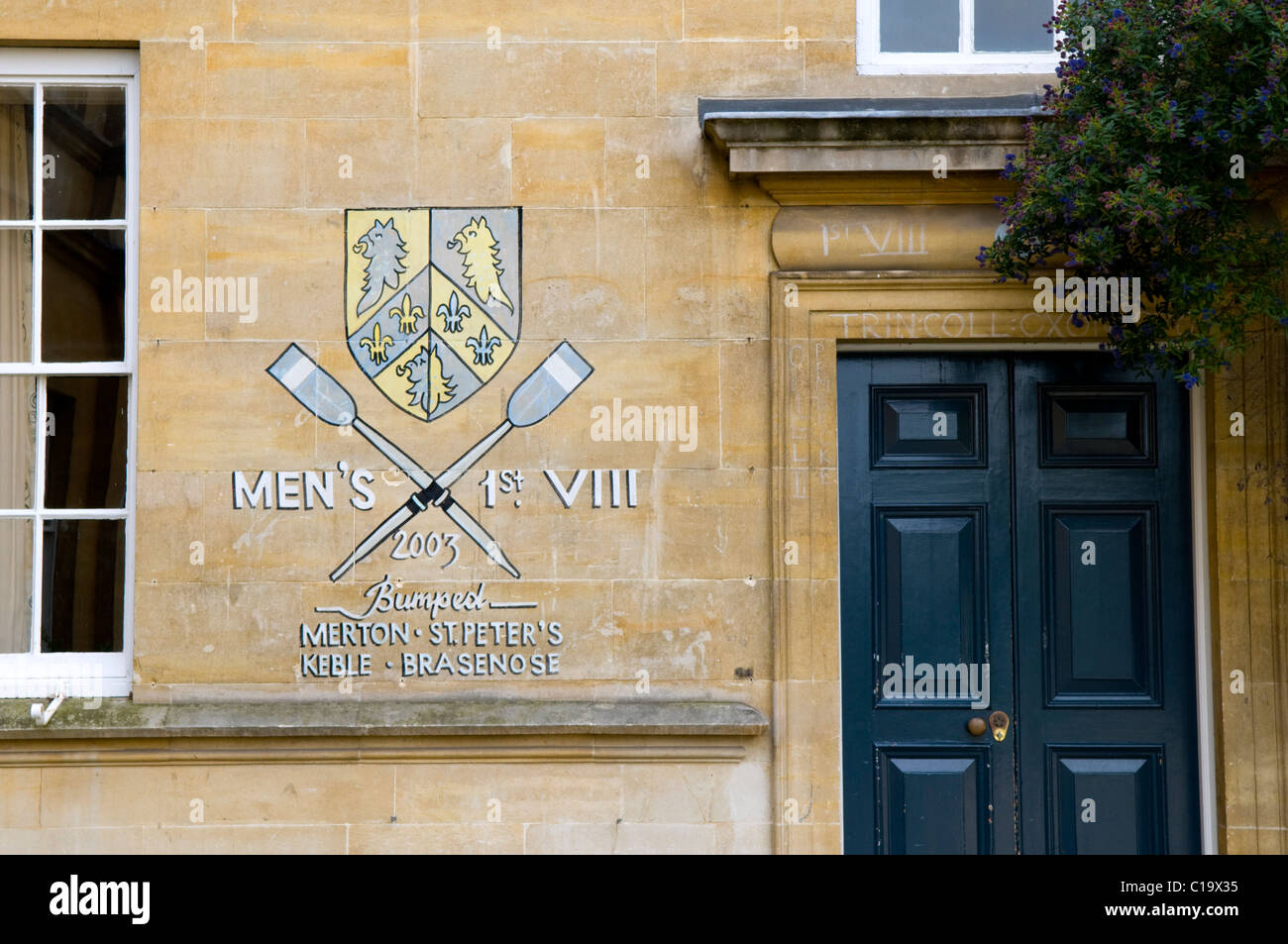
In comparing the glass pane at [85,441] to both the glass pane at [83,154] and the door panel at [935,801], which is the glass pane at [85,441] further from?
the door panel at [935,801]

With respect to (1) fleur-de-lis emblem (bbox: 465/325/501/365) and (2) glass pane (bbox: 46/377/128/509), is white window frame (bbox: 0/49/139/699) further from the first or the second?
(1) fleur-de-lis emblem (bbox: 465/325/501/365)

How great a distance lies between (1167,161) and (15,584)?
17.3ft

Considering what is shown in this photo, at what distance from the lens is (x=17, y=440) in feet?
20.3

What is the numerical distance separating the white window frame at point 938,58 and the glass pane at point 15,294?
3977mm

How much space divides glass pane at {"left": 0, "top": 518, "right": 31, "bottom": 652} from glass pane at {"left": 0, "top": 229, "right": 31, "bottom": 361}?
799mm

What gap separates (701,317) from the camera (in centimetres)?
604

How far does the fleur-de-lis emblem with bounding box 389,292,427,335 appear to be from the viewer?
602 cm

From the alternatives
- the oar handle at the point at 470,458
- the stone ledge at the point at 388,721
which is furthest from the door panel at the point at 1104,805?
the oar handle at the point at 470,458

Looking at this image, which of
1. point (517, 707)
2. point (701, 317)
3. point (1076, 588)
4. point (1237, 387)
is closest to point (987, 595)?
point (1076, 588)

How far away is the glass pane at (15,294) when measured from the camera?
20.3 ft

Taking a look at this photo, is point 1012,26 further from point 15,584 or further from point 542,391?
point 15,584

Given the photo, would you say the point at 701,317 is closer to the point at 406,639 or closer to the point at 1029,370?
the point at 1029,370

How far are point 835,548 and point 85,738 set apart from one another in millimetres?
3407

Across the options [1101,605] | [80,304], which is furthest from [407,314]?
[1101,605]
